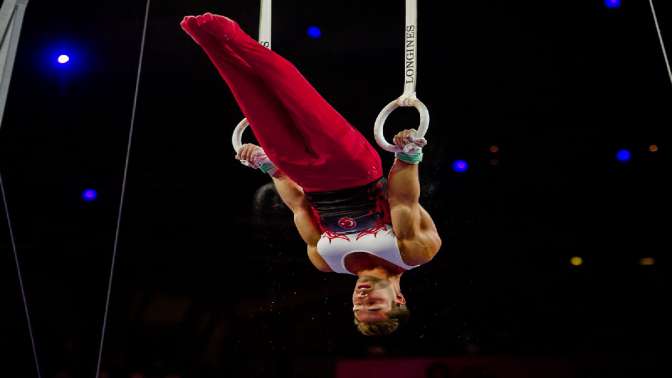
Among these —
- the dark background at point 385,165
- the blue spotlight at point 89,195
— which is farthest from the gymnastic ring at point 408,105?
the blue spotlight at point 89,195

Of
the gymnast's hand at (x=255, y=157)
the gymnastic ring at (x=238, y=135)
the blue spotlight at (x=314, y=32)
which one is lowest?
the gymnast's hand at (x=255, y=157)

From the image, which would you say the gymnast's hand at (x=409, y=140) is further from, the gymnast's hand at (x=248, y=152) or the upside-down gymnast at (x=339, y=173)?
the gymnast's hand at (x=248, y=152)

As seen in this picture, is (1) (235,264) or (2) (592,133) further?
(1) (235,264)

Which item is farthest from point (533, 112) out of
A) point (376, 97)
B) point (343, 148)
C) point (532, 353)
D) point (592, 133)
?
point (343, 148)

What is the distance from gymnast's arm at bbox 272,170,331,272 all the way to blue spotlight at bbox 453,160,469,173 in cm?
137

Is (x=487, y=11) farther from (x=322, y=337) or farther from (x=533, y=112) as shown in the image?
(x=322, y=337)

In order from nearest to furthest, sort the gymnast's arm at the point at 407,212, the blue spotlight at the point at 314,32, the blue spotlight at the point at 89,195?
the gymnast's arm at the point at 407,212, the blue spotlight at the point at 314,32, the blue spotlight at the point at 89,195

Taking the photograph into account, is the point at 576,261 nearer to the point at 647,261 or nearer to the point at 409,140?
the point at 647,261

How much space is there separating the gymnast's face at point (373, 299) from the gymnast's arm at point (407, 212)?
0.15 metres

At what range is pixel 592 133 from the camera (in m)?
4.32

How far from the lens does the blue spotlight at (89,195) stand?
180 inches

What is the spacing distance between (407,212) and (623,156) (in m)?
1.91

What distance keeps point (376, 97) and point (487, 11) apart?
2.59 ft

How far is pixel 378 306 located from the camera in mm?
3072
